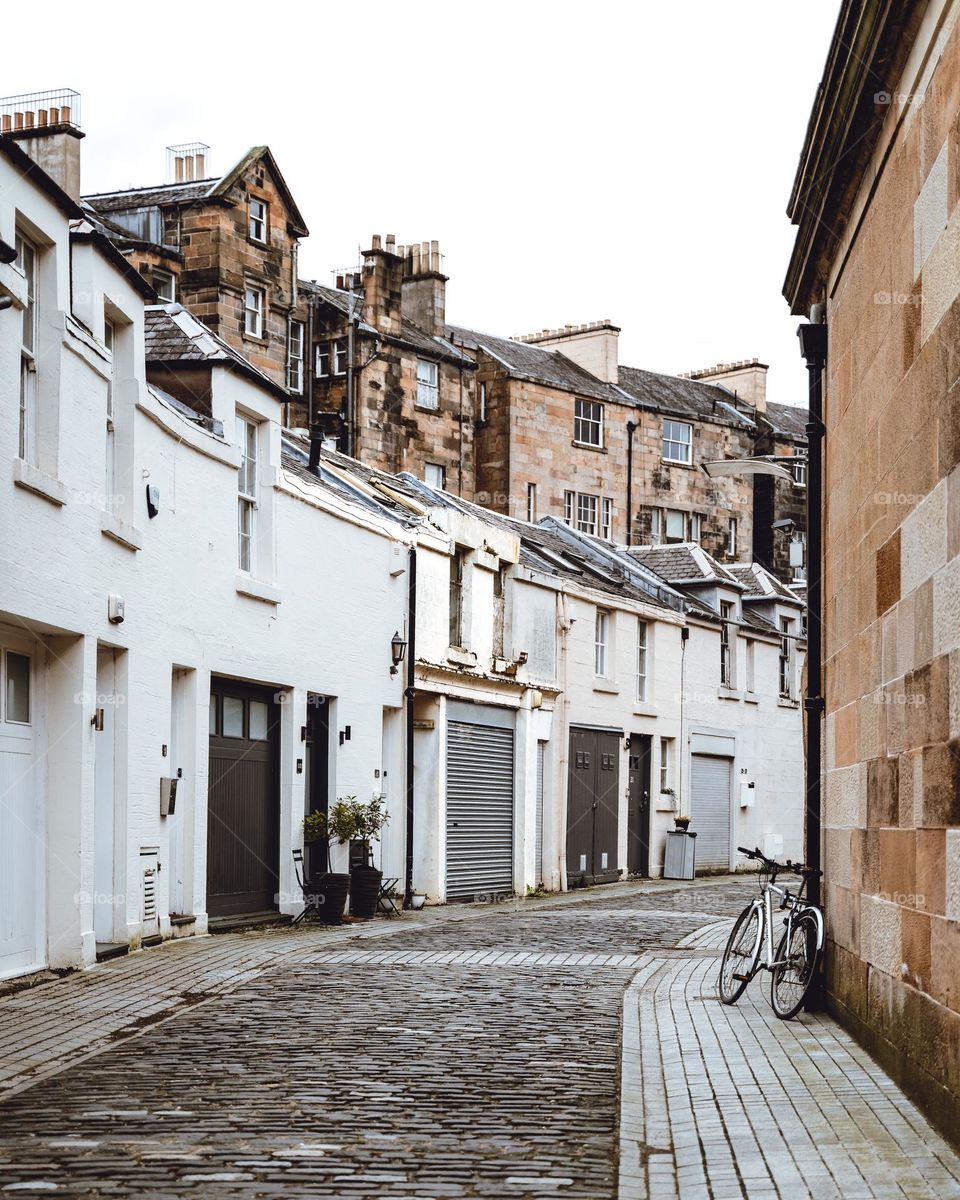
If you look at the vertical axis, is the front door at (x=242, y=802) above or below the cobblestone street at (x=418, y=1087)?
above

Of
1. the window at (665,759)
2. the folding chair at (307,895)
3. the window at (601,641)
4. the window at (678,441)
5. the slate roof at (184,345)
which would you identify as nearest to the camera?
the slate roof at (184,345)

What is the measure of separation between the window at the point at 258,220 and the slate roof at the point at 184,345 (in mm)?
21200

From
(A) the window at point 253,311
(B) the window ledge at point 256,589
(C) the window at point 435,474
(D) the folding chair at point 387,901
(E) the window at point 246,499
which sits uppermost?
(A) the window at point 253,311

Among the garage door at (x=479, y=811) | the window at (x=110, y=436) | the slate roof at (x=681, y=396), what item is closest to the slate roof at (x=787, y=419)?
the slate roof at (x=681, y=396)

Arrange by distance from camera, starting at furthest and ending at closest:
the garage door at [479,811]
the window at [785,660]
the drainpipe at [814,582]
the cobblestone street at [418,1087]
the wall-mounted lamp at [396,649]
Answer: the window at [785,660], the garage door at [479,811], the wall-mounted lamp at [396,649], the drainpipe at [814,582], the cobblestone street at [418,1087]

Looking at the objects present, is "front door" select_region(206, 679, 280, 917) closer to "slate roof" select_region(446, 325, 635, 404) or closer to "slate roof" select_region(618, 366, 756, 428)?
"slate roof" select_region(446, 325, 635, 404)

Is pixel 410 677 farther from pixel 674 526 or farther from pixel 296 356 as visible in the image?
pixel 674 526

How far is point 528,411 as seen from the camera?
48.1 metres

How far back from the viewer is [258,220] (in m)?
41.1

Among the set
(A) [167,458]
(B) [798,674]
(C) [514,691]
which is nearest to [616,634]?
(C) [514,691]

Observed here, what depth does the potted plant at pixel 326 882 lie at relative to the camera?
67.6ft

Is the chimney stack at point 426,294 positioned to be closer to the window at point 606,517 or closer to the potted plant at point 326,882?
the window at point 606,517

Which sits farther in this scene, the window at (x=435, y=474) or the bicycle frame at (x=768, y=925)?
the window at (x=435, y=474)

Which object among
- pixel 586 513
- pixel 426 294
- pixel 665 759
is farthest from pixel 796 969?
pixel 586 513
